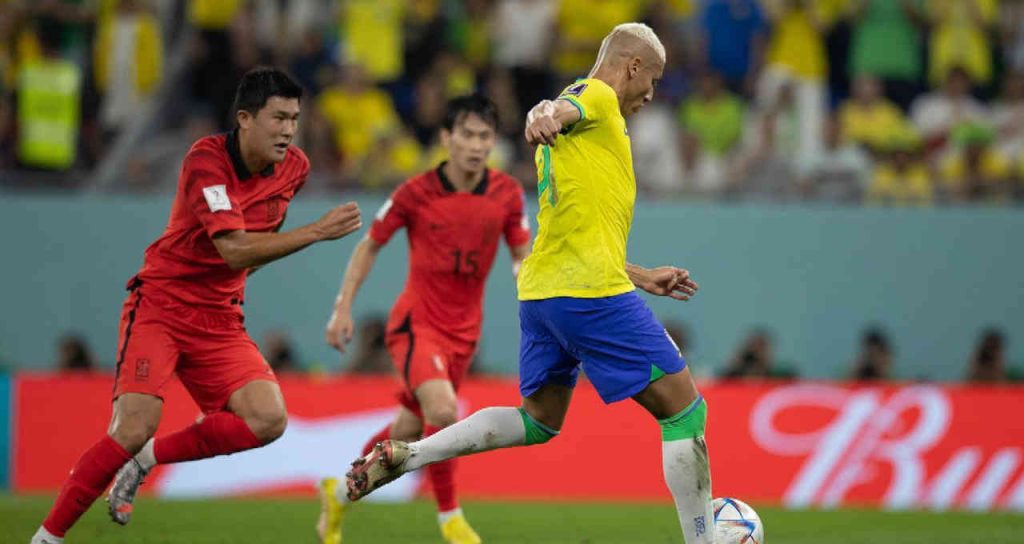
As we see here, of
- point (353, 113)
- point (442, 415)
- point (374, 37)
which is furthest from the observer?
point (374, 37)

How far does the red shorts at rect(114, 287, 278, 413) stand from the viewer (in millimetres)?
8320

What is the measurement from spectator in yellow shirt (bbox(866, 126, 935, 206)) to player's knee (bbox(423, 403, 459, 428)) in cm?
797

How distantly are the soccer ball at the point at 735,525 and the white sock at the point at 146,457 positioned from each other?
3084mm

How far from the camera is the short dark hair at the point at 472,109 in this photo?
10.1 metres

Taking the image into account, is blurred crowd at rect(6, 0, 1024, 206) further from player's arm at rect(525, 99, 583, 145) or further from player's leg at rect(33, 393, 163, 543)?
player's arm at rect(525, 99, 583, 145)

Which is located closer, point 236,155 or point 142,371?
point 142,371

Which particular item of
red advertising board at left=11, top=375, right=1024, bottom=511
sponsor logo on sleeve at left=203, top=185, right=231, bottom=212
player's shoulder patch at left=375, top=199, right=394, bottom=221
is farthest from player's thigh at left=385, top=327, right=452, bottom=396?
red advertising board at left=11, top=375, right=1024, bottom=511

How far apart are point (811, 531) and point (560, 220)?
15.4 feet

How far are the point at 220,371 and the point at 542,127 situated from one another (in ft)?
8.60

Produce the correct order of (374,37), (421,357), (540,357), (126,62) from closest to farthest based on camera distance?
(540,357)
(421,357)
(126,62)
(374,37)

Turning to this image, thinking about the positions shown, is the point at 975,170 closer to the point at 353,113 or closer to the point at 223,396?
the point at 353,113

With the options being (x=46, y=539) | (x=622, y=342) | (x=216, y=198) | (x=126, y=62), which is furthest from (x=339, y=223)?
(x=126, y=62)

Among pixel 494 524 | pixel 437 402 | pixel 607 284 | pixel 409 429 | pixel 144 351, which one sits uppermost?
pixel 607 284

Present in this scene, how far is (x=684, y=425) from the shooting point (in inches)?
295
